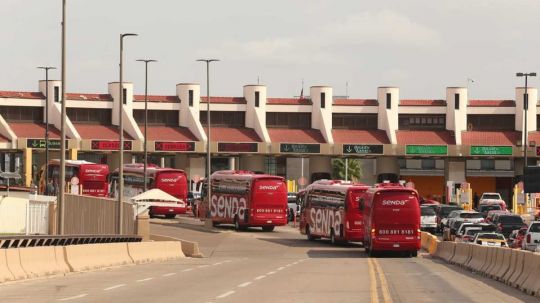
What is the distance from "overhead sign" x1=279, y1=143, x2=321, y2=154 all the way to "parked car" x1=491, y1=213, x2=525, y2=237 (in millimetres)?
46513

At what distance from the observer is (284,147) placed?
110938 millimetres

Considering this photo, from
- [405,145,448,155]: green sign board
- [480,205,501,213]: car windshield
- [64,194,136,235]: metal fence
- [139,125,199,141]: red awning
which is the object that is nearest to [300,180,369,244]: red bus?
[64,194,136,235]: metal fence

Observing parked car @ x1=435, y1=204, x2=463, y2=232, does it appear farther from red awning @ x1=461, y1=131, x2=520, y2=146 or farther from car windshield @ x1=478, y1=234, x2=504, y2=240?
red awning @ x1=461, y1=131, x2=520, y2=146

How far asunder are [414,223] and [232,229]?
2589cm

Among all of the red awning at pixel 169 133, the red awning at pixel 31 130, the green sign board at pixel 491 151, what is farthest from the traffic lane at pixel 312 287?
the red awning at pixel 169 133

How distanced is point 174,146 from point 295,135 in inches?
538

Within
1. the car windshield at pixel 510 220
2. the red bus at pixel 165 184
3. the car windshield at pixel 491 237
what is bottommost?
the car windshield at pixel 491 237

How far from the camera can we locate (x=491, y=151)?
362 ft

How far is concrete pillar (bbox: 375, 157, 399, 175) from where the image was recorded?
116 m

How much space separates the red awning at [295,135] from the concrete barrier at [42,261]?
269 ft

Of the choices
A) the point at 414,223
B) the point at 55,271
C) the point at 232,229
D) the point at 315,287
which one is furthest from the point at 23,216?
the point at 315,287

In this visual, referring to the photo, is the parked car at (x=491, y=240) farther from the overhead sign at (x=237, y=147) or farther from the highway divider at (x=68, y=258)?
the overhead sign at (x=237, y=147)

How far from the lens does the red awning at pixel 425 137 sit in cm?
11606

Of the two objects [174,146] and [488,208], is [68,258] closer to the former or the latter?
[488,208]
